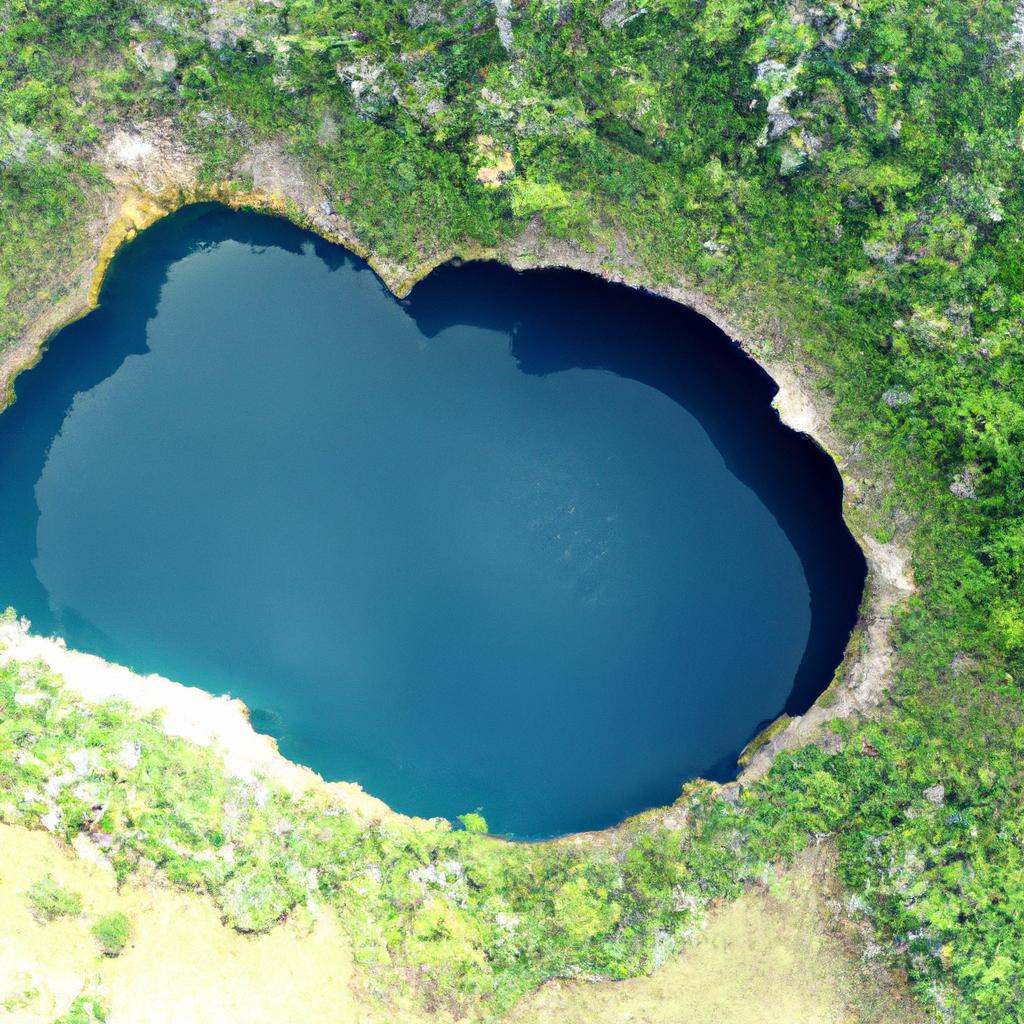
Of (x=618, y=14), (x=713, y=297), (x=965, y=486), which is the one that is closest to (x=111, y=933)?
(x=713, y=297)

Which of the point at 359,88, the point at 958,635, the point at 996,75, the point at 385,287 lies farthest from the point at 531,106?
the point at 958,635

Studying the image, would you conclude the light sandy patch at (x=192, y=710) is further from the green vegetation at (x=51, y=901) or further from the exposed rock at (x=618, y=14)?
the exposed rock at (x=618, y=14)

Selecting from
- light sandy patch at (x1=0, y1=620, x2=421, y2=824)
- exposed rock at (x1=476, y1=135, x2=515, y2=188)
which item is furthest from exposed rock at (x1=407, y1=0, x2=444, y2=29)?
light sandy patch at (x1=0, y1=620, x2=421, y2=824)

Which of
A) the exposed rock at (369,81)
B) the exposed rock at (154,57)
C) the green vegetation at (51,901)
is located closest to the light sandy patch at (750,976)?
the green vegetation at (51,901)

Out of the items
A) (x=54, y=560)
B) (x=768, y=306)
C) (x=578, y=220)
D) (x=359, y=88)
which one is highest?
(x=359, y=88)

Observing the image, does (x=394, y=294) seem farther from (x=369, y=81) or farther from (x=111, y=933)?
(x=111, y=933)

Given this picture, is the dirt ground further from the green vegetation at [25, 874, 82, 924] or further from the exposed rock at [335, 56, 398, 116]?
the exposed rock at [335, 56, 398, 116]

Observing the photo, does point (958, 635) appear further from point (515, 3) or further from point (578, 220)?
point (515, 3)
